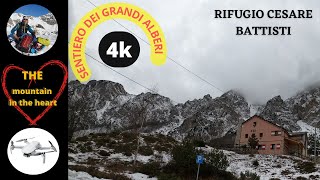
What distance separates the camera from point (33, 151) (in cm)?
725

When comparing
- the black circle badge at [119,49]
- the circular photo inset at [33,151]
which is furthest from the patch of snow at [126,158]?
the circular photo inset at [33,151]

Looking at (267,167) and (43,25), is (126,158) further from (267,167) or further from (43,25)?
(43,25)

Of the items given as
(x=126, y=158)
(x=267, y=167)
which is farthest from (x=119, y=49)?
(x=267, y=167)

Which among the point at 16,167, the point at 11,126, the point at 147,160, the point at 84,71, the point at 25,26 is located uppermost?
the point at 25,26

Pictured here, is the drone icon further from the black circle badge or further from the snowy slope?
the black circle badge

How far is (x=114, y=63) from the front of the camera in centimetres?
955

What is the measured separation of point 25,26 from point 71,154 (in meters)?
22.7

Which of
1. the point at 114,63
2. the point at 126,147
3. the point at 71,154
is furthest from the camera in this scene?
the point at 126,147

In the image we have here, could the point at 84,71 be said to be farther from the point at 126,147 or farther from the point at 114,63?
the point at 126,147

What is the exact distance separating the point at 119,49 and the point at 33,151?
3.21 metres

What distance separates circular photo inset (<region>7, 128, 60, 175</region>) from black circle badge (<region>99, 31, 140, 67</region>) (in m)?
2.73

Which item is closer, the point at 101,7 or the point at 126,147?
the point at 101,7

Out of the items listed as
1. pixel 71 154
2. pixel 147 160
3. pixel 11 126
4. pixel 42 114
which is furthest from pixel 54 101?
pixel 147 160

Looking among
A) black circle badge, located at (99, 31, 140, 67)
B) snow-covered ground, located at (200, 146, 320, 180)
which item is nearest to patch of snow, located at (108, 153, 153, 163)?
snow-covered ground, located at (200, 146, 320, 180)
